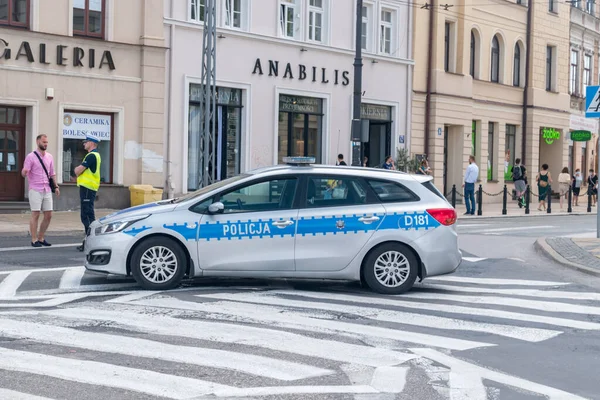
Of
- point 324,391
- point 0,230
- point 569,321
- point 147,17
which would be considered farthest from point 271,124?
point 324,391

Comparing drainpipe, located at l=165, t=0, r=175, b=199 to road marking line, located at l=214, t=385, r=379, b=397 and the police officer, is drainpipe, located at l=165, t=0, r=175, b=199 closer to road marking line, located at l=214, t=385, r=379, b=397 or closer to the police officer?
the police officer

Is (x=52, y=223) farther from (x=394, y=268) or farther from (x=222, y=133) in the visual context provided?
(x=394, y=268)

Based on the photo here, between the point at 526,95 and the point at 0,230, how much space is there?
28003 mm

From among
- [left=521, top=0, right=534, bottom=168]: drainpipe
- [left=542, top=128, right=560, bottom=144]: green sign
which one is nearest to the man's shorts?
[left=521, top=0, right=534, bottom=168]: drainpipe

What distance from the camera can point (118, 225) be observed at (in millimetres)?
10961

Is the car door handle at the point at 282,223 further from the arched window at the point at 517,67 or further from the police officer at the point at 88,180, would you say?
the arched window at the point at 517,67

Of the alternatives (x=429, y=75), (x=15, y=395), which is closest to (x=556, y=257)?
(x=15, y=395)

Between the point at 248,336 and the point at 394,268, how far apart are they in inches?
132

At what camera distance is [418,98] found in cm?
3553

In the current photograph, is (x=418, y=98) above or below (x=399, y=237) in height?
above

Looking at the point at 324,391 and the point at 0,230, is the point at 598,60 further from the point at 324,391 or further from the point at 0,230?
the point at 324,391

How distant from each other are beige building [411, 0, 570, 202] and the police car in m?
24.2

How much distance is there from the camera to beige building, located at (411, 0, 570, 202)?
35.9 meters

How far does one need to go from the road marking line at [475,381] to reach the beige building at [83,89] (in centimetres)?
1832
